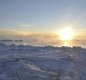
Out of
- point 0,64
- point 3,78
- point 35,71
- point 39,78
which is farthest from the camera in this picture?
point 0,64

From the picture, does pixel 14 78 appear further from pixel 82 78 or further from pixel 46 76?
pixel 82 78

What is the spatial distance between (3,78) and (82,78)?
8916 millimetres

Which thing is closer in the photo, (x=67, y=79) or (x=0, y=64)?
(x=67, y=79)

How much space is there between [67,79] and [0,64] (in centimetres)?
1196

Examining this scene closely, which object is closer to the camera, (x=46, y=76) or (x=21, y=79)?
(x=21, y=79)

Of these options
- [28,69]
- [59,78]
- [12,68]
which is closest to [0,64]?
[12,68]

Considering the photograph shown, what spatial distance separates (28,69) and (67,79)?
19.5 ft

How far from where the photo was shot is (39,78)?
21891 millimetres

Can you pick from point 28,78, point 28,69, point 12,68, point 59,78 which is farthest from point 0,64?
point 59,78

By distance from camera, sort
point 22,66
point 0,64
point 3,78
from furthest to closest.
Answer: point 0,64, point 22,66, point 3,78

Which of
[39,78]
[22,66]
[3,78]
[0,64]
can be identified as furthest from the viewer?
[0,64]

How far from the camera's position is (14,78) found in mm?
21000

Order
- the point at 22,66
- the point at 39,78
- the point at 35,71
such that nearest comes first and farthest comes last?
the point at 39,78 < the point at 35,71 < the point at 22,66

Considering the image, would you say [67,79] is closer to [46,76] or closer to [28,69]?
[46,76]
